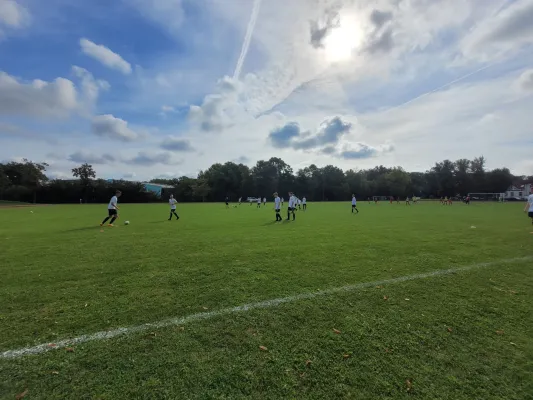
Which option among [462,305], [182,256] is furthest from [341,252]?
[182,256]

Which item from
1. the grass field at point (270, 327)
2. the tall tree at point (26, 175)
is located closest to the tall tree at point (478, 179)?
the grass field at point (270, 327)

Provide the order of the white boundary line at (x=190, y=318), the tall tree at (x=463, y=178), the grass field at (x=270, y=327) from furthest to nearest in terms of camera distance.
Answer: the tall tree at (x=463, y=178)
the white boundary line at (x=190, y=318)
the grass field at (x=270, y=327)

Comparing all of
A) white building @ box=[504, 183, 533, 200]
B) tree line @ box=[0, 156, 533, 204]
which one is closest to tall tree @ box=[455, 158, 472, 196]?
tree line @ box=[0, 156, 533, 204]

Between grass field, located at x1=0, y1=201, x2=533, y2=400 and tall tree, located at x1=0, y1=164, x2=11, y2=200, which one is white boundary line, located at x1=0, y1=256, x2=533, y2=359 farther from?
tall tree, located at x1=0, y1=164, x2=11, y2=200

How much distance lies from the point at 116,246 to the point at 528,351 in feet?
34.6

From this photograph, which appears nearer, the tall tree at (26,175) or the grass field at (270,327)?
the grass field at (270,327)

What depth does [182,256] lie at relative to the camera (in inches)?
318

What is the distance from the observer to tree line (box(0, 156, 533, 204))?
232 feet

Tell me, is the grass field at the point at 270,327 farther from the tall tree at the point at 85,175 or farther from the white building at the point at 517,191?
the white building at the point at 517,191

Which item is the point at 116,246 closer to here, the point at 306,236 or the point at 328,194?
the point at 306,236

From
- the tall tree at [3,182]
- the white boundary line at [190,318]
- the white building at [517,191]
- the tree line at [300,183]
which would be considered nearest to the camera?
the white boundary line at [190,318]

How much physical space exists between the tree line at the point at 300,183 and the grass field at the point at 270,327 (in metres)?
72.8

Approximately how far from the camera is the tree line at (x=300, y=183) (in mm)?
70562

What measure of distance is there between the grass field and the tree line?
72.8 m
